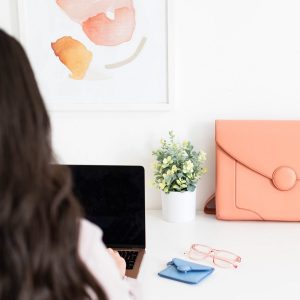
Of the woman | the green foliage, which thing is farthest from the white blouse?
the green foliage

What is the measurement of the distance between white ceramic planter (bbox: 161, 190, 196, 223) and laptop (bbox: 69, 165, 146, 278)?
0.55ft

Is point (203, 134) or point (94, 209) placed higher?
point (203, 134)

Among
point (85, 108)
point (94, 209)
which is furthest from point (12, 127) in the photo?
point (85, 108)

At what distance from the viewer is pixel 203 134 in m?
1.33

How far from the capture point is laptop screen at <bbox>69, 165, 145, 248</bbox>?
1.11 metres

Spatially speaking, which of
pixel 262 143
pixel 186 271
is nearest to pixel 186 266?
pixel 186 271

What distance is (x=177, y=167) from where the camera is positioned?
1.26 metres

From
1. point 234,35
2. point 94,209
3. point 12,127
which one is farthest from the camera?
point 234,35

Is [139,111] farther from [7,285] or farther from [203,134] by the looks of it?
[7,285]

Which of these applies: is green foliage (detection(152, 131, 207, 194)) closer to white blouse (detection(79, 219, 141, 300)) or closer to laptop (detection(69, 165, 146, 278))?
laptop (detection(69, 165, 146, 278))

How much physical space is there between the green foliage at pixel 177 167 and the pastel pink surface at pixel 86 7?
0.36 m

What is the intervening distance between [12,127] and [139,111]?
0.80m

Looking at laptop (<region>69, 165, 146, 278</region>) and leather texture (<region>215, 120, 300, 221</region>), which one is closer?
laptop (<region>69, 165, 146, 278</region>)

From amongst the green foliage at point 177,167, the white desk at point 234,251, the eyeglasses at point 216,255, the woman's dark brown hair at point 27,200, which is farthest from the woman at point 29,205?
the green foliage at point 177,167
